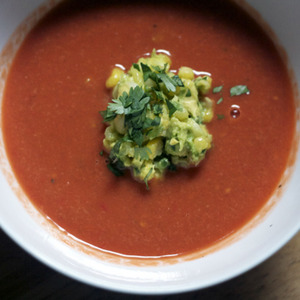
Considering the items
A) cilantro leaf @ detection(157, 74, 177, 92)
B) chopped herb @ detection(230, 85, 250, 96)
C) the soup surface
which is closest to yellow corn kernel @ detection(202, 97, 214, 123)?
the soup surface

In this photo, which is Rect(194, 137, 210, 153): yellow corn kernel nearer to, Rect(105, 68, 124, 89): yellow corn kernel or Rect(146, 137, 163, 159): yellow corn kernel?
Rect(146, 137, 163, 159): yellow corn kernel

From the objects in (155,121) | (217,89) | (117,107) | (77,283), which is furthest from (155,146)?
(77,283)

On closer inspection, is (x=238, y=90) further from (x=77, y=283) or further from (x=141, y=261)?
(x=77, y=283)

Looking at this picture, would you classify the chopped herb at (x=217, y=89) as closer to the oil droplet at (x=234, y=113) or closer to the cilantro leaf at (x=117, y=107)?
the oil droplet at (x=234, y=113)

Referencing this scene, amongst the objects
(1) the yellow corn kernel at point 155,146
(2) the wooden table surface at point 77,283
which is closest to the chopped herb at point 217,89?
(1) the yellow corn kernel at point 155,146

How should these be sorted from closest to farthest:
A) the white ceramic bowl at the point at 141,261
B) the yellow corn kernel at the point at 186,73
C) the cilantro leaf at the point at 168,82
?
the white ceramic bowl at the point at 141,261 < the cilantro leaf at the point at 168,82 < the yellow corn kernel at the point at 186,73

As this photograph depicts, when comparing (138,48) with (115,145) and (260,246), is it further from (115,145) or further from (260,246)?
(260,246)

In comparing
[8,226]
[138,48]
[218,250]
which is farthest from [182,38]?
[8,226]
